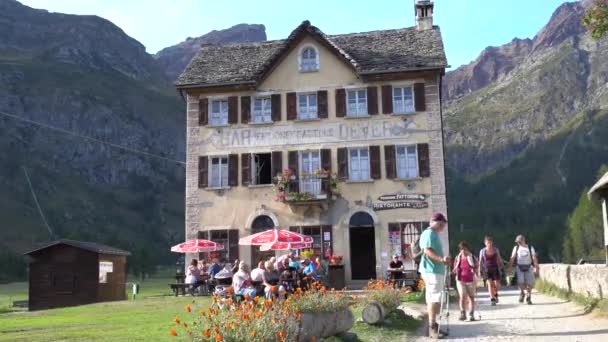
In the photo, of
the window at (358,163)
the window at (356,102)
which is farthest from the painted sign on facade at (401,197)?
the window at (356,102)

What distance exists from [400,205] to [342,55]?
6.86 m

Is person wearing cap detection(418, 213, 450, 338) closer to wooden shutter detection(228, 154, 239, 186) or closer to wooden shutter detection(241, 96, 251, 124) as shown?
wooden shutter detection(228, 154, 239, 186)

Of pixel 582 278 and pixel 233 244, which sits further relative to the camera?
pixel 233 244

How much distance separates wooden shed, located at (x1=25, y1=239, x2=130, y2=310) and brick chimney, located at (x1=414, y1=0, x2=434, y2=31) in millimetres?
17318

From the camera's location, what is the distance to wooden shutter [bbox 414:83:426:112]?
2927 centimetres

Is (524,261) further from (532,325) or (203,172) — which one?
(203,172)

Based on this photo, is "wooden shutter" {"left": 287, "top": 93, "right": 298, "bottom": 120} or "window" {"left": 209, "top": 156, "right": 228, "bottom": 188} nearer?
"wooden shutter" {"left": 287, "top": 93, "right": 298, "bottom": 120}

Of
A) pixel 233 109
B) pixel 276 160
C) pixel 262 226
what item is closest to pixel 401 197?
pixel 276 160

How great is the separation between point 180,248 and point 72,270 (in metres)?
4.57

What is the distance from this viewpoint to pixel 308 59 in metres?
30.8

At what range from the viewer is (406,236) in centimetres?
2850

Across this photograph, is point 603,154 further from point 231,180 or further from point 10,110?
point 231,180

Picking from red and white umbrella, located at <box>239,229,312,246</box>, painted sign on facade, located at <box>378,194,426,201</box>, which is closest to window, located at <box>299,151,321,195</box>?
painted sign on facade, located at <box>378,194,426,201</box>

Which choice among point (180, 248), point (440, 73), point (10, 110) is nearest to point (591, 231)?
point (440, 73)
